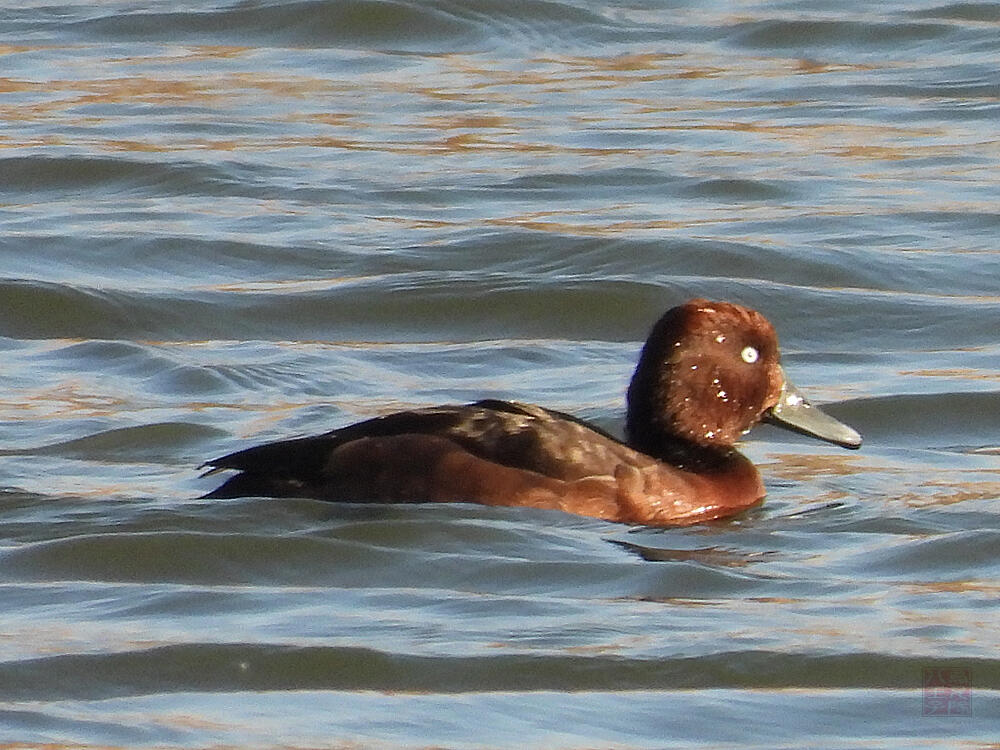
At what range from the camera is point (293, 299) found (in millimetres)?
11250

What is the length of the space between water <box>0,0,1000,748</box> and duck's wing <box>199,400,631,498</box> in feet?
0.32

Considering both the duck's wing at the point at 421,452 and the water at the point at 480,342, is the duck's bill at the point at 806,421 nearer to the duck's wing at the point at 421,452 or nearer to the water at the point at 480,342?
the water at the point at 480,342

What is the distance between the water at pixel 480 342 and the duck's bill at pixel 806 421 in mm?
173

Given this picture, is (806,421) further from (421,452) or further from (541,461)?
(421,452)

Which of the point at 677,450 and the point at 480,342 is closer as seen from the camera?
the point at 677,450

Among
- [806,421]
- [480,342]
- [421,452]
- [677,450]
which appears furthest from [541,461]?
[480,342]

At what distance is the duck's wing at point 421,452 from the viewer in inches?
316

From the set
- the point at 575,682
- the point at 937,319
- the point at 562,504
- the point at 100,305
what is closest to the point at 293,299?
the point at 100,305

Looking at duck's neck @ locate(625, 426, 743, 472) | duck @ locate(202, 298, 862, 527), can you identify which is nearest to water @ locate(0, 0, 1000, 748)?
duck @ locate(202, 298, 862, 527)

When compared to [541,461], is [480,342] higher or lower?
lower

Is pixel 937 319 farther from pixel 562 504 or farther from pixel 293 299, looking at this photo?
pixel 562 504

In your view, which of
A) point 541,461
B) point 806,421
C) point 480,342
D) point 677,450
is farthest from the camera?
point 480,342

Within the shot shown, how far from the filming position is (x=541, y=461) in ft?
26.3

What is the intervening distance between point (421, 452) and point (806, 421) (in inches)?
55.7
